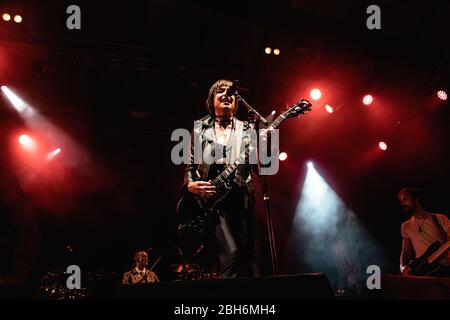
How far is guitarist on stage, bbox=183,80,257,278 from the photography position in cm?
241

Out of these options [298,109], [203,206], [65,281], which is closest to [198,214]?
[203,206]

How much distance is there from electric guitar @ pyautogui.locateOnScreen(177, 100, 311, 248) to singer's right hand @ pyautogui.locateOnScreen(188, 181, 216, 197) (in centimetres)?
4

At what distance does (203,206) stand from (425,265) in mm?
4015

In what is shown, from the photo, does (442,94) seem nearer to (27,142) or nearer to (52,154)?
(52,154)

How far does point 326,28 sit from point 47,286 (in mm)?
7322

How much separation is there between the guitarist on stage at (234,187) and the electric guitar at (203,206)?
0.04m

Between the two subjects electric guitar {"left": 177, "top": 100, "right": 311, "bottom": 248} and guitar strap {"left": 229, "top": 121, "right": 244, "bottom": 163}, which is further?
guitar strap {"left": 229, "top": 121, "right": 244, "bottom": 163}

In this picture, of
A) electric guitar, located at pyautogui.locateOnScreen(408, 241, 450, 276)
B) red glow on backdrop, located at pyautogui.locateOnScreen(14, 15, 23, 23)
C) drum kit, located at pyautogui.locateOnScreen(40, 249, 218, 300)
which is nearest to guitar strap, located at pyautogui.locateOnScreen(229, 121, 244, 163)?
drum kit, located at pyautogui.locateOnScreen(40, 249, 218, 300)

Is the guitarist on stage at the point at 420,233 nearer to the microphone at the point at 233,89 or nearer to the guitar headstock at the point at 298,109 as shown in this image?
the guitar headstock at the point at 298,109

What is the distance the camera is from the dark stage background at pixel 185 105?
6227mm

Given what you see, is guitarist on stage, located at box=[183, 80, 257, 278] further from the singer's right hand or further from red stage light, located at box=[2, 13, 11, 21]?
red stage light, located at box=[2, 13, 11, 21]

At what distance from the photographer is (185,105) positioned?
29.1ft
